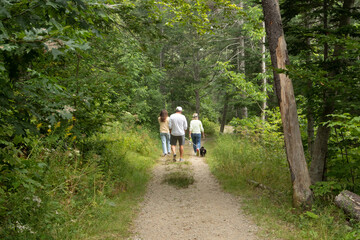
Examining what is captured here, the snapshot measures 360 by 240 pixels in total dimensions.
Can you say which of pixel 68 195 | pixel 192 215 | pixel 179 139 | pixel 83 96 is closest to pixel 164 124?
pixel 179 139

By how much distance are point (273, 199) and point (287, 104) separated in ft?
7.15

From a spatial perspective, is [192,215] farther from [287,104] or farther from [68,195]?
[287,104]

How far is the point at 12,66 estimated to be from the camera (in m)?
2.29

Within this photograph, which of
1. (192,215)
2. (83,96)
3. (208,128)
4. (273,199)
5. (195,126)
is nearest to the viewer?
(83,96)

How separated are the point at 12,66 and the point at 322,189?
536 centimetres

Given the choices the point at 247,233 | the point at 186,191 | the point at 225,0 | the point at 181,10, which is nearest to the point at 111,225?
the point at 247,233

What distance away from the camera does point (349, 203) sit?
4863 millimetres

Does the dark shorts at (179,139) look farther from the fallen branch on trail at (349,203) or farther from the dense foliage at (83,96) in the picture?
the fallen branch on trail at (349,203)

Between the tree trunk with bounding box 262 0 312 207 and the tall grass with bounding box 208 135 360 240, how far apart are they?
49 cm

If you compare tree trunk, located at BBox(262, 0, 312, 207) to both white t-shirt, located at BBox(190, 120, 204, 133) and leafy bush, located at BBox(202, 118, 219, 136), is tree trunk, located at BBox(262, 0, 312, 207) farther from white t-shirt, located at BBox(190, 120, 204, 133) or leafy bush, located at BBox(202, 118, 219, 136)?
leafy bush, located at BBox(202, 118, 219, 136)

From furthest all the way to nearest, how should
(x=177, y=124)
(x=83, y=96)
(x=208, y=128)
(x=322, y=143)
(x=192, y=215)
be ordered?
(x=208, y=128)
(x=177, y=124)
(x=322, y=143)
(x=192, y=215)
(x=83, y=96)

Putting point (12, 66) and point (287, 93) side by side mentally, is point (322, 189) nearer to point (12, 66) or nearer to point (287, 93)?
point (287, 93)

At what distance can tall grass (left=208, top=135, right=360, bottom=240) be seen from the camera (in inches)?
182

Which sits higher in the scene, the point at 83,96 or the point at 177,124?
the point at 83,96
